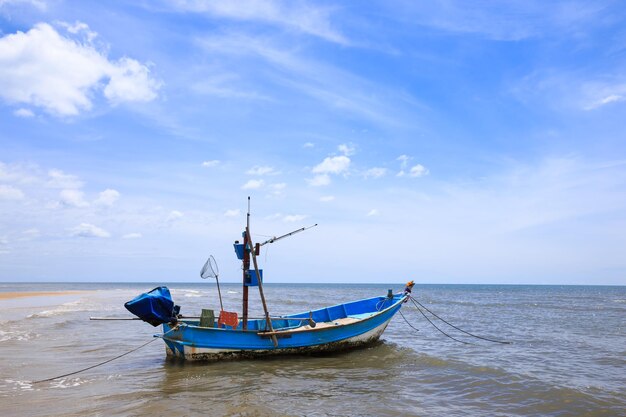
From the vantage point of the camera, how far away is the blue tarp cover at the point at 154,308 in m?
11.8

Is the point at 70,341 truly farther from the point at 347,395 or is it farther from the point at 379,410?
the point at 379,410

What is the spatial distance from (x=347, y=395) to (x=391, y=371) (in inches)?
116

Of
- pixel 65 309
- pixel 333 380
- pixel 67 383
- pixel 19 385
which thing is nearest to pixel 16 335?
pixel 19 385

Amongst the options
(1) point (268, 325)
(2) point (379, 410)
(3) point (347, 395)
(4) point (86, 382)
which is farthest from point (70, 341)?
(2) point (379, 410)

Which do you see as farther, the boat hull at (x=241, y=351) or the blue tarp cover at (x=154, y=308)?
the boat hull at (x=241, y=351)

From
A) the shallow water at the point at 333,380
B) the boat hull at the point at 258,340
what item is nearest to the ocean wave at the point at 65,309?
the shallow water at the point at 333,380

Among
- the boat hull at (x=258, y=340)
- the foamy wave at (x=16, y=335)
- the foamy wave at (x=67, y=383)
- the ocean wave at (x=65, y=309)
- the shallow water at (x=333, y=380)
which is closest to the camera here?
the shallow water at (x=333, y=380)

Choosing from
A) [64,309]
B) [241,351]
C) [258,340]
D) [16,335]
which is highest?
[258,340]

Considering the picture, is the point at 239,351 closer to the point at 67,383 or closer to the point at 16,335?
the point at 67,383

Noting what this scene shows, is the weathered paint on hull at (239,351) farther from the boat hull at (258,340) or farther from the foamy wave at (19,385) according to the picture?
the foamy wave at (19,385)

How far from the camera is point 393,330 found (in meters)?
21.5

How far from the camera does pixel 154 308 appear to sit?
12.0 meters

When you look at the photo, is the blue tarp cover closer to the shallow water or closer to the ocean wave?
the shallow water

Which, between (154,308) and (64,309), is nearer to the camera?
(154,308)
